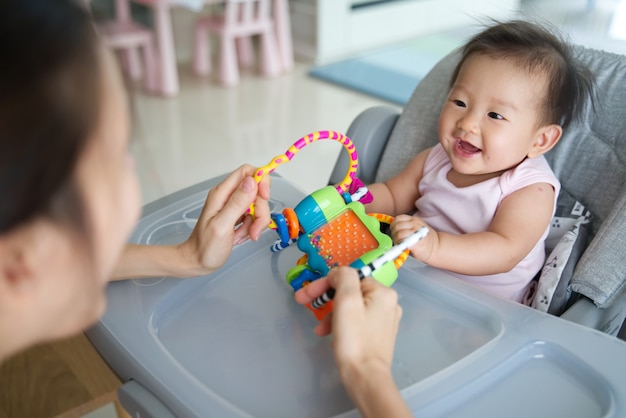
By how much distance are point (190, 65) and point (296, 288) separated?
9.41 feet

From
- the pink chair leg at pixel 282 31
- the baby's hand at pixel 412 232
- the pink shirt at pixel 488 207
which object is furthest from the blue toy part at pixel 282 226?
the pink chair leg at pixel 282 31

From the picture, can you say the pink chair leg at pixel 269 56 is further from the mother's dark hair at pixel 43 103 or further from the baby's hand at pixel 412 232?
the mother's dark hair at pixel 43 103

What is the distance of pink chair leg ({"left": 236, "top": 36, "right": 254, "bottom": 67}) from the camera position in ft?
10.8

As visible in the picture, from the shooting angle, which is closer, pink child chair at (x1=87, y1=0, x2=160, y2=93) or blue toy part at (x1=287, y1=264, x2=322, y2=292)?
blue toy part at (x1=287, y1=264, x2=322, y2=292)

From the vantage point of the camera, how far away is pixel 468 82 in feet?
2.92

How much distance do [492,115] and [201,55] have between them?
2485 millimetres

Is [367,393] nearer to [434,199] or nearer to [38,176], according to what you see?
[38,176]

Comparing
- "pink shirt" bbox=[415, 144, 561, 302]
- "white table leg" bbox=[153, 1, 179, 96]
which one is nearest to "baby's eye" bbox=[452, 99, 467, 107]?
"pink shirt" bbox=[415, 144, 561, 302]

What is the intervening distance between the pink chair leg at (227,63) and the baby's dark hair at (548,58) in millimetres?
2177

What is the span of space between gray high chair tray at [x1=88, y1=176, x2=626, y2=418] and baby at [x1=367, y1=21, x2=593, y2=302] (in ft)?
0.43

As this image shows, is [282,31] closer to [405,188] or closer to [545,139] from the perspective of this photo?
[405,188]

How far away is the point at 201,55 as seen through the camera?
10.2ft

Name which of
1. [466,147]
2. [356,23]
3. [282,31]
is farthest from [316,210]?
[356,23]

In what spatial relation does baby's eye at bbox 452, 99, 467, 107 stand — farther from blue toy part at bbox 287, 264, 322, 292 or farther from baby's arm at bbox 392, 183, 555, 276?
blue toy part at bbox 287, 264, 322, 292
